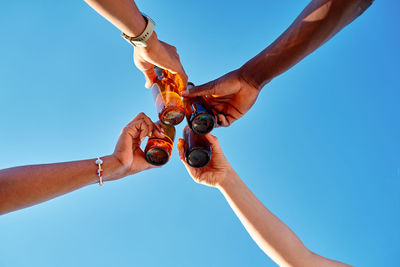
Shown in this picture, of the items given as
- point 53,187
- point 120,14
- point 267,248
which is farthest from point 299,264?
point 120,14

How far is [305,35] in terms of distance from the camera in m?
0.88

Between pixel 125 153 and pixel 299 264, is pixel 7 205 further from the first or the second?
pixel 299 264

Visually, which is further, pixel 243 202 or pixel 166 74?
pixel 166 74

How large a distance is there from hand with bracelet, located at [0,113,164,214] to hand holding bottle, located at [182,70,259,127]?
0.76ft

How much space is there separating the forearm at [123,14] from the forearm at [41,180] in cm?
44

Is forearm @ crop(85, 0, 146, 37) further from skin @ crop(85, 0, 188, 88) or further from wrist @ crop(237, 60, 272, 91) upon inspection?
wrist @ crop(237, 60, 272, 91)

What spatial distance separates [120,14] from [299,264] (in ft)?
3.27

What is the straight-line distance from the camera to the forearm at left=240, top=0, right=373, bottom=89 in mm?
805

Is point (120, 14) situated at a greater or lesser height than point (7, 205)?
greater

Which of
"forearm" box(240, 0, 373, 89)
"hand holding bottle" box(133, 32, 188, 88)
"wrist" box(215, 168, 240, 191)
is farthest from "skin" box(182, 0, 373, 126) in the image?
"wrist" box(215, 168, 240, 191)

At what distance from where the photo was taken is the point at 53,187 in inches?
28.8

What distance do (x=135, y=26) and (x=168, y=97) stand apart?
267 millimetres

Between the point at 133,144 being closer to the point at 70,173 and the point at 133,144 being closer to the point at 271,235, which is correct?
the point at 70,173

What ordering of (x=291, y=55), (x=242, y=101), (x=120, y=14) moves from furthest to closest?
(x=242, y=101) → (x=291, y=55) → (x=120, y=14)
